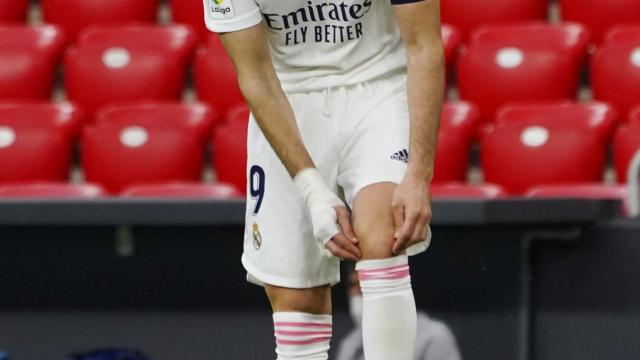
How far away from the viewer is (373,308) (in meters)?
2.96

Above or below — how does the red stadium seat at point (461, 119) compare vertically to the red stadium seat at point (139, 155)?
above

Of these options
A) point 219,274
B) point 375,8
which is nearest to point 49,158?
point 219,274

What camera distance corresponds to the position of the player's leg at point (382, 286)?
2941 millimetres

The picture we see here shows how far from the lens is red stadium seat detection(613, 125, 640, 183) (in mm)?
4758

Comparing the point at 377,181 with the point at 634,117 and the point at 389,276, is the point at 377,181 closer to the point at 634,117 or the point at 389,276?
the point at 389,276

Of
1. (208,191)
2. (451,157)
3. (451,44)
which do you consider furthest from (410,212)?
(451,44)

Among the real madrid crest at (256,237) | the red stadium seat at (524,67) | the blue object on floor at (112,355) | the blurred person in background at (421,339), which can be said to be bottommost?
the blue object on floor at (112,355)

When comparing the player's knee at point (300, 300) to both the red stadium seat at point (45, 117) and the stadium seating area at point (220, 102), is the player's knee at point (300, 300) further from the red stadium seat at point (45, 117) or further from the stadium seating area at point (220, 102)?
the red stadium seat at point (45, 117)

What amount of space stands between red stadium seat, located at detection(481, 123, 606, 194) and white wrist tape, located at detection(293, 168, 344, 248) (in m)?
1.92

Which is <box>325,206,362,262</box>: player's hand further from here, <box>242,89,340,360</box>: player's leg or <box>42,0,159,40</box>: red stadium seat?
<box>42,0,159,40</box>: red stadium seat

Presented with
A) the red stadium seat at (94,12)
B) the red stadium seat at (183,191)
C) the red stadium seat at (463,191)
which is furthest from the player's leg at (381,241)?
the red stadium seat at (94,12)

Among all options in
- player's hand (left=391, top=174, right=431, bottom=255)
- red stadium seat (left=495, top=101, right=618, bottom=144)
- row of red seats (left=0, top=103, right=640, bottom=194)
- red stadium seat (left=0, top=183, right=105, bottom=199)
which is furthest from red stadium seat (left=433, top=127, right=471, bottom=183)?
player's hand (left=391, top=174, right=431, bottom=255)

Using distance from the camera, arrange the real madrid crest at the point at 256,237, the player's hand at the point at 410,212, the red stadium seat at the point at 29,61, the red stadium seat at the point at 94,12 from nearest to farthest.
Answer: the player's hand at the point at 410,212 < the real madrid crest at the point at 256,237 < the red stadium seat at the point at 29,61 < the red stadium seat at the point at 94,12

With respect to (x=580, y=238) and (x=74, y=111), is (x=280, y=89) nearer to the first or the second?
(x=580, y=238)
